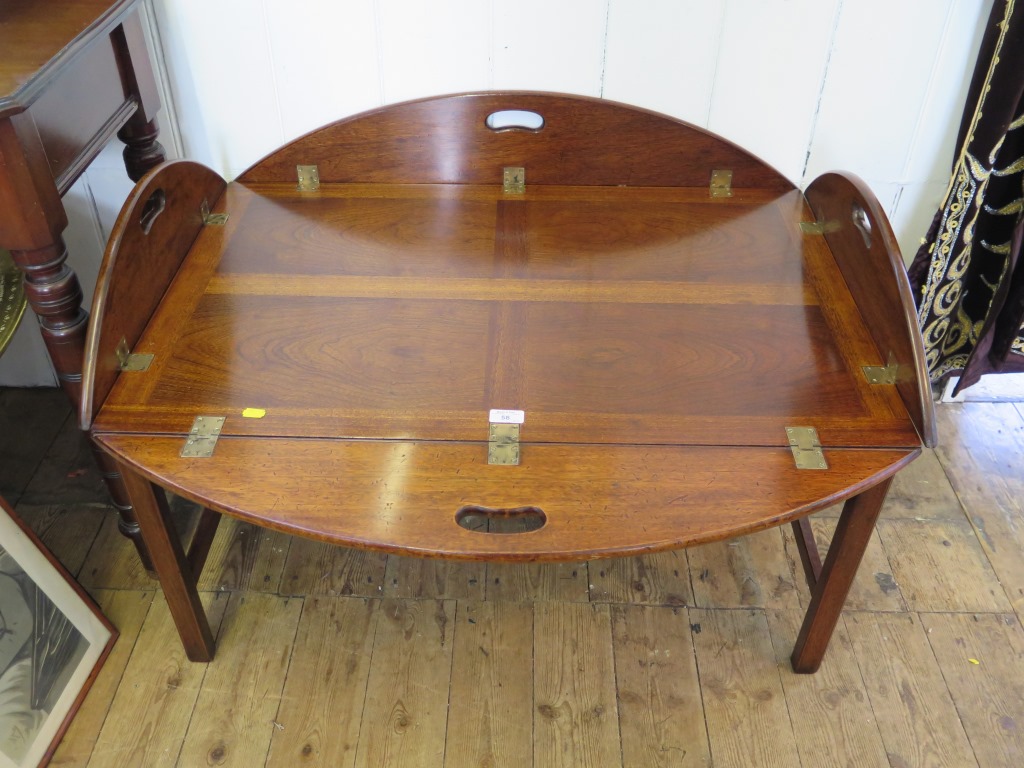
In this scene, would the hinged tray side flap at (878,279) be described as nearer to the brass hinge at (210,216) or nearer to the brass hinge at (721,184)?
the brass hinge at (721,184)

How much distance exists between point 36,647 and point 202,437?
57 cm

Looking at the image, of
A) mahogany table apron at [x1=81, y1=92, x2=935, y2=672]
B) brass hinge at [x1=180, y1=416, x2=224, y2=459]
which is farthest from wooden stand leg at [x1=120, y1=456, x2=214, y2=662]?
brass hinge at [x1=180, y1=416, x2=224, y2=459]

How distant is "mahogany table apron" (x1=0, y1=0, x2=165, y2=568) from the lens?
3.46 feet

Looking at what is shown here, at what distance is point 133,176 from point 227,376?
0.58 metres

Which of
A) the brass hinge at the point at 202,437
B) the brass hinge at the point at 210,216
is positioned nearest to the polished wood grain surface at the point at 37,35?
the brass hinge at the point at 210,216

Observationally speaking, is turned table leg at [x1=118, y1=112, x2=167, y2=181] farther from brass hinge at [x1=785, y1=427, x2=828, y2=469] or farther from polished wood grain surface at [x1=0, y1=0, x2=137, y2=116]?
brass hinge at [x1=785, y1=427, x2=828, y2=469]

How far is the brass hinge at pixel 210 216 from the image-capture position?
1.42m

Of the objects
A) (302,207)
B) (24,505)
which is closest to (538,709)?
(302,207)

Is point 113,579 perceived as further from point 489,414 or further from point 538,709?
point 489,414

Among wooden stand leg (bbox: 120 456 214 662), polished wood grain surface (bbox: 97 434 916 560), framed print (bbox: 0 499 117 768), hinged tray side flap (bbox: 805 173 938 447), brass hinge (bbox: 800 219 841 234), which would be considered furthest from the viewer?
brass hinge (bbox: 800 219 841 234)

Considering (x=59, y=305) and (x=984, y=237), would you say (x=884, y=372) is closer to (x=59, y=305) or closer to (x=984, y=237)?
(x=984, y=237)

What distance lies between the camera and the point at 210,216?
143cm

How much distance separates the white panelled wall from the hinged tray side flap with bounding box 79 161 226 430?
0.22m

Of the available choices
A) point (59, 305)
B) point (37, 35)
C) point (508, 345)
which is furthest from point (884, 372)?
point (37, 35)
